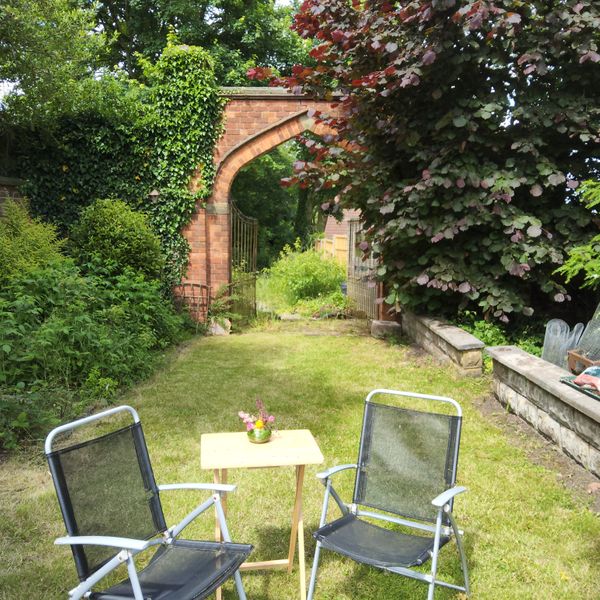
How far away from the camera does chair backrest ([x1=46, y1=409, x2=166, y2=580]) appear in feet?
7.37

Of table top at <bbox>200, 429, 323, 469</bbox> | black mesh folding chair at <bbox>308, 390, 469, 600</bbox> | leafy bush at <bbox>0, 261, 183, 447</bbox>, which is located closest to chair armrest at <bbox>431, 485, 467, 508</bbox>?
black mesh folding chair at <bbox>308, 390, 469, 600</bbox>

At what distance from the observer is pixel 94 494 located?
7.82 ft

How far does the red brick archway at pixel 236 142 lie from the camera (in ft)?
31.7

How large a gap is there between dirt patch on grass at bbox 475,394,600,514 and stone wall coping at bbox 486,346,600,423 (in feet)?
1.41

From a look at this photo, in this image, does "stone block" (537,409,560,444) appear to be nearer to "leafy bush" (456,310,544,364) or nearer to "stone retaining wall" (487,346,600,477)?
"stone retaining wall" (487,346,600,477)

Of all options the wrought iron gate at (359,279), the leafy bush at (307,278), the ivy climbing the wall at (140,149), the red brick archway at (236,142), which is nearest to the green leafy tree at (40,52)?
the ivy climbing the wall at (140,149)

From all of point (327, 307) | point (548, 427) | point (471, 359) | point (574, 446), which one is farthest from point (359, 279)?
point (574, 446)

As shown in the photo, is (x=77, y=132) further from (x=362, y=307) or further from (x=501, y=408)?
(x=501, y=408)

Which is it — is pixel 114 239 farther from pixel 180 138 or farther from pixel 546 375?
pixel 546 375

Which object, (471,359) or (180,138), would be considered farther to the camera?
(180,138)

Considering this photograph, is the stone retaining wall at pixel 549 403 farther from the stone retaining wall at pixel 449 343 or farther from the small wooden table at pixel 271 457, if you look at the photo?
the small wooden table at pixel 271 457

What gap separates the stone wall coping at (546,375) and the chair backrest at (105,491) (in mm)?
2807

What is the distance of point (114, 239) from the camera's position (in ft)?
27.3

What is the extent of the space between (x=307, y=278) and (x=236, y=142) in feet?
13.8
